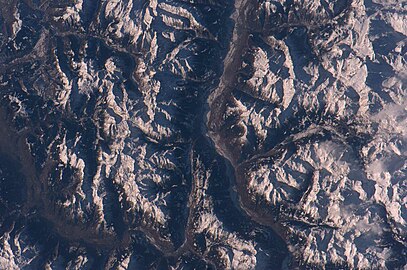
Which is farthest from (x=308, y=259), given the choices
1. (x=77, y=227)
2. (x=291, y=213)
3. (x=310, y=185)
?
(x=77, y=227)

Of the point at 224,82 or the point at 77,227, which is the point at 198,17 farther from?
the point at 77,227

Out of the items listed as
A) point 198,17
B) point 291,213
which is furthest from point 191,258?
point 198,17

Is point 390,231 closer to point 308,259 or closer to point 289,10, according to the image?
point 308,259

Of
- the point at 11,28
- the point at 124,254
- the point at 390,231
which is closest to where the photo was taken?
the point at 390,231

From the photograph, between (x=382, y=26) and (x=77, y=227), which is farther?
(x=77, y=227)

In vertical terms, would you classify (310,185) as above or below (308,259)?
above

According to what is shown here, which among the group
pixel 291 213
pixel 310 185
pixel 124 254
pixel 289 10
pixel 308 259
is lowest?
pixel 124 254

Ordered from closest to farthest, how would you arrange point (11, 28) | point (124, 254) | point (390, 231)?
point (390, 231), point (124, 254), point (11, 28)
